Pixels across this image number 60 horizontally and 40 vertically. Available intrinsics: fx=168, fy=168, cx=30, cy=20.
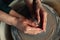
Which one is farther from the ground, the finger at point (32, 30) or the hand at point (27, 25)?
the hand at point (27, 25)

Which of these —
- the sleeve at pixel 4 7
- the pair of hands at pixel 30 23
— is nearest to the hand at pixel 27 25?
the pair of hands at pixel 30 23

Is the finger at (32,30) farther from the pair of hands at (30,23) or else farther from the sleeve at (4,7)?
the sleeve at (4,7)

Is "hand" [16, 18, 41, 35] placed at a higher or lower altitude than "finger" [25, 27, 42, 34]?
higher

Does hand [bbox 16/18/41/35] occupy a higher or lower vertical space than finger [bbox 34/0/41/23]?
lower

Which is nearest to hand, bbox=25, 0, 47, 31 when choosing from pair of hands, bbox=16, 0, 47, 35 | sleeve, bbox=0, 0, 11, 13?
pair of hands, bbox=16, 0, 47, 35

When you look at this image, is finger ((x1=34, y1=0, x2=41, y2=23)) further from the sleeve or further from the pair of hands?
the sleeve

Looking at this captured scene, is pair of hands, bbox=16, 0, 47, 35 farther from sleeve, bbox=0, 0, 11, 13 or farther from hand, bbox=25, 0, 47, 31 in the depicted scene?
sleeve, bbox=0, 0, 11, 13

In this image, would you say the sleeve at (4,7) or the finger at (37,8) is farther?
the sleeve at (4,7)

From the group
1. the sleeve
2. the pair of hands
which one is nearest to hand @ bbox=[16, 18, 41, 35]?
the pair of hands


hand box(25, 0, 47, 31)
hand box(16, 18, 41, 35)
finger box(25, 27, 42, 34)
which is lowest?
finger box(25, 27, 42, 34)

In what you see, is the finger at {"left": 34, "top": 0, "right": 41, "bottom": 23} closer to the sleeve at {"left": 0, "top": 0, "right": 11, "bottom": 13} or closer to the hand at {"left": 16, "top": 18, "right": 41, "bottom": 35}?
the hand at {"left": 16, "top": 18, "right": 41, "bottom": 35}

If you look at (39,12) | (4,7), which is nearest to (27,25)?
(39,12)

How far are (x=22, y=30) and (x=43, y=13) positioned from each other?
22 cm

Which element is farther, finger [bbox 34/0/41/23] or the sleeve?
the sleeve
